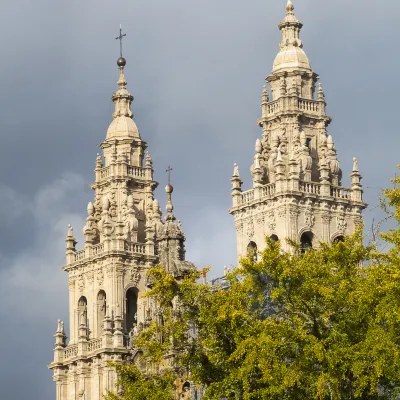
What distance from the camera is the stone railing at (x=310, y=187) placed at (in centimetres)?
11644

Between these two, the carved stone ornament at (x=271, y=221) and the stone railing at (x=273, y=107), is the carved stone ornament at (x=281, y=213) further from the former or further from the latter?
the stone railing at (x=273, y=107)

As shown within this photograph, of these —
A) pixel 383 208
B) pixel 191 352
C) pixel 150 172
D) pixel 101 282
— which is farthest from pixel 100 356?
pixel 383 208

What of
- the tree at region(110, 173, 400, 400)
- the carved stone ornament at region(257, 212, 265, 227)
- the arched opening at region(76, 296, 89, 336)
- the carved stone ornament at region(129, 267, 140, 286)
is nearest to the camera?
the tree at region(110, 173, 400, 400)

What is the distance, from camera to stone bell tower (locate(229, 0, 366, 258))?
4552 inches

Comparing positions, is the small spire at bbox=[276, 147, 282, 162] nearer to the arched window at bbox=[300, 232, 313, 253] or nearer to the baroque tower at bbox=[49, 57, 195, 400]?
the arched window at bbox=[300, 232, 313, 253]

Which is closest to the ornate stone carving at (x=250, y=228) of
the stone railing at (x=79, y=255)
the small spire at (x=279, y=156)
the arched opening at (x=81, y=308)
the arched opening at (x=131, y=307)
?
the small spire at (x=279, y=156)

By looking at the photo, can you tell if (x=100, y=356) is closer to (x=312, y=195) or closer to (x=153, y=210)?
(x=153, y=210)

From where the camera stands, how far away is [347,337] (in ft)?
283

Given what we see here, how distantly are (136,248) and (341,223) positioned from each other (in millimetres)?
18764

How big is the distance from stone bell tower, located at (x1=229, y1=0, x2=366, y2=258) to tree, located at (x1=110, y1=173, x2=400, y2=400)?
71.7 feet

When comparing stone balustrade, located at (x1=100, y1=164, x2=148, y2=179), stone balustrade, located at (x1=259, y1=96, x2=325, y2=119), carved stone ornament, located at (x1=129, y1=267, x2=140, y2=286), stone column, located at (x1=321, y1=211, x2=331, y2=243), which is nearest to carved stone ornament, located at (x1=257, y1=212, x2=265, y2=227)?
stone column, located at (x1=321, y1=211, x2=331, y2=243)

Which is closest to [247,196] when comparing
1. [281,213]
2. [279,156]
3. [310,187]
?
[279,156]

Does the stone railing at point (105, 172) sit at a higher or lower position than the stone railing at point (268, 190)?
higher

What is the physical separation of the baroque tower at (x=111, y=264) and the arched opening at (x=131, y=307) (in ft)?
0.21
